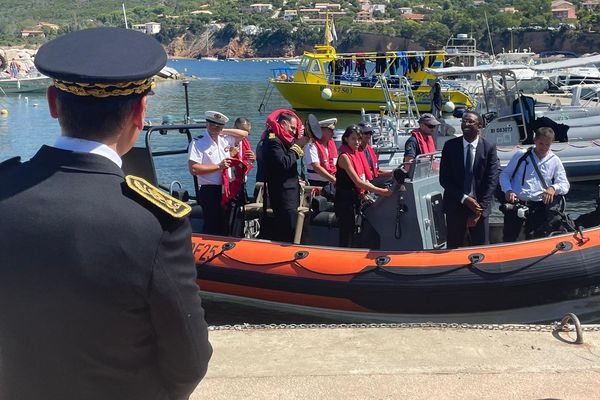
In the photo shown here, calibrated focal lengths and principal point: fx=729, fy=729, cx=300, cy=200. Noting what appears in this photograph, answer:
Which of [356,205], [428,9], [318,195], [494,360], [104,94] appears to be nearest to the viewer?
[104,94]

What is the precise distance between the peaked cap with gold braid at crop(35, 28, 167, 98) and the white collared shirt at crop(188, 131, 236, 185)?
164 inches

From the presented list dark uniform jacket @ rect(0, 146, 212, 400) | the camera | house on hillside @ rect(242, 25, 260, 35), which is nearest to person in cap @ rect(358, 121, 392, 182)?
the camera

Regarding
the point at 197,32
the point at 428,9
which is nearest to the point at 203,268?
the point at 428,9

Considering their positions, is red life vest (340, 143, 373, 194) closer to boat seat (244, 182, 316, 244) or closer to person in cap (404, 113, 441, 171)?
boat seat (244, 182, 316, 244)

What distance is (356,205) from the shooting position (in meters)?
5.81

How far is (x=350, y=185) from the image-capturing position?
18.7 ft

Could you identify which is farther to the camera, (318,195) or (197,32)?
(197,32)

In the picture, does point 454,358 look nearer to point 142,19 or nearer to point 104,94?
point 104,94

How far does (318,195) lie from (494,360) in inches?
124

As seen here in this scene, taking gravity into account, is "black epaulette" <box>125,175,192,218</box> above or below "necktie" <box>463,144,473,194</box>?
above

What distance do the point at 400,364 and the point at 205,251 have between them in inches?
112

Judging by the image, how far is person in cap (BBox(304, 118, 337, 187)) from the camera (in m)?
6.16

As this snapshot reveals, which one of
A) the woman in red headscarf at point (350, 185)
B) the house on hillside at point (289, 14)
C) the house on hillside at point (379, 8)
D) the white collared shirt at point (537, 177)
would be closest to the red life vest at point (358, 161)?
the woman in red headscarf at point (350, 185)

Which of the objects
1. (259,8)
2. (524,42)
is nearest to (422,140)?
(524,42)
